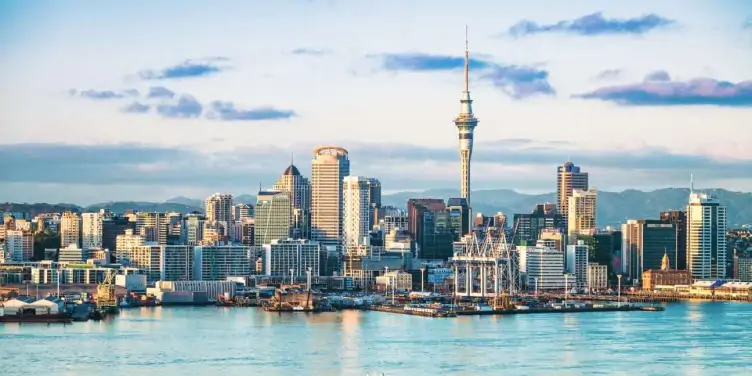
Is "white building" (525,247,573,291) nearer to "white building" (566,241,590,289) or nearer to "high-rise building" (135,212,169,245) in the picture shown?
"white building" (566,241,590,289)

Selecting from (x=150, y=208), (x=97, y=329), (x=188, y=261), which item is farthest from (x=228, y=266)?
(x=150, y=208)

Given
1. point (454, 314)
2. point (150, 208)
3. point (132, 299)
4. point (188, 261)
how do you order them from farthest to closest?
point (150, 208), point (188, 261), point (132, 299), point (454, 314)

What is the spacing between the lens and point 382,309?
57656 mm

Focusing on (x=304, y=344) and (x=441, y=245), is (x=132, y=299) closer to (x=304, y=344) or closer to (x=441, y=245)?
(x=304, y=344)

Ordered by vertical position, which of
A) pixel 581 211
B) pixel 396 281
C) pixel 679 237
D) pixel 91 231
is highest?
pixel 581 211

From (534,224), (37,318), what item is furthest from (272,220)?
(37,318)

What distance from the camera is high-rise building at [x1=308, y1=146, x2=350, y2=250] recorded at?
286ft

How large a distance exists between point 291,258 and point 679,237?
1929 centimetres

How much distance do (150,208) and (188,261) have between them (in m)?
43.1

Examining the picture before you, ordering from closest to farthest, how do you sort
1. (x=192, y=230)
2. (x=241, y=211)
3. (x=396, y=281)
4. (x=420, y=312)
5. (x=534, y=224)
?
1. (x=420, y=312)
2. (x=396, y=281)
3. (x=192, y=230)
4. (x=534, y=224)
5. (x=241, y=211)

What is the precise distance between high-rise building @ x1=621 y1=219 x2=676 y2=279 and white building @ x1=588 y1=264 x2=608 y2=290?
326 centimetres

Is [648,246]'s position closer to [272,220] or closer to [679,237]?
[679,237]

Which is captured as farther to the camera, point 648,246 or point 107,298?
point 648,246

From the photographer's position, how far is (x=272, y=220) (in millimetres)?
84000
